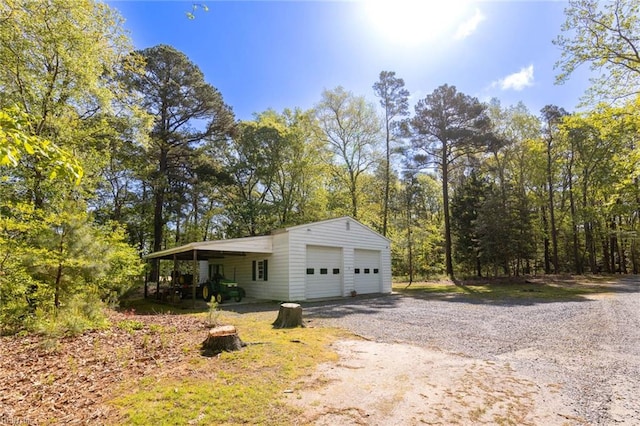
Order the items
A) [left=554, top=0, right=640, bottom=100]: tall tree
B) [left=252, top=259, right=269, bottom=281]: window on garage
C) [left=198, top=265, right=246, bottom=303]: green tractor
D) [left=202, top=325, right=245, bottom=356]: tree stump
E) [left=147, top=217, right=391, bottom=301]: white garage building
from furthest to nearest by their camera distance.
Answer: [left=252, top=259, right=269, bottom=281]: window on garage
[left=198, top=265, right=246, bottom=303]: green tractor
[left=147, top=217, right=391, bottom=301]: white garage building
[left=554, top=0, right=640, bottom=100]: tall tree
[left=202, top=325, right=245, bottom=356]: tree stump

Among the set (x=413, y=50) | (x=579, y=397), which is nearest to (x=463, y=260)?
(x=413, y=50)

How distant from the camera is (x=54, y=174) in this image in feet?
8.25

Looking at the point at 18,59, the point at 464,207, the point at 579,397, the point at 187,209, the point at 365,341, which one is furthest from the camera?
the point at 464,207

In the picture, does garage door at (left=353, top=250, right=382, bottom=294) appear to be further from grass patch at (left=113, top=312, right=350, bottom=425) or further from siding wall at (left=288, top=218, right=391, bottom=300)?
grass patch at (left=113, top=312, right=350, bottom=425)

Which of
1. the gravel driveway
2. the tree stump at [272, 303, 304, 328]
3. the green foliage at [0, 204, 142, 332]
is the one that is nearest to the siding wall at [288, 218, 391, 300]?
the gravel driveway

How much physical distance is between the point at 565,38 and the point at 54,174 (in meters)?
13.5

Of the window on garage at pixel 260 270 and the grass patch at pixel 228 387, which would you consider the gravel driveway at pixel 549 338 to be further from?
the window on garage at pixel 260 270

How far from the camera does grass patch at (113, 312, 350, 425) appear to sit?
3.06 meters

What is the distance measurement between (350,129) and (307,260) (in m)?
15.0

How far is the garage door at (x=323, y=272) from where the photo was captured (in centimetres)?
1399

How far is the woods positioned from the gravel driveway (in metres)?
4.90

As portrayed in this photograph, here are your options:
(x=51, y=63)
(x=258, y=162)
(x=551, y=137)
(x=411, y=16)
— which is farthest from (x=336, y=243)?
(x=551, y=137)

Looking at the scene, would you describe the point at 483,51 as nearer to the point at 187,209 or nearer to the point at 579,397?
the point at 579,397

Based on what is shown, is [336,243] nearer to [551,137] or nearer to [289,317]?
[289,317]
